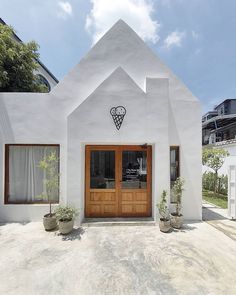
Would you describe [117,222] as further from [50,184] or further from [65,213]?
[50,184]

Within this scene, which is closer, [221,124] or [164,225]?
[164,225]

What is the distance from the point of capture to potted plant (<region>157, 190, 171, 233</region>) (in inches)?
242

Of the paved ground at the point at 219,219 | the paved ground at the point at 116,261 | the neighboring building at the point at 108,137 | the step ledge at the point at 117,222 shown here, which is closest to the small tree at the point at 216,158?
the paved ground at the point at 219,219

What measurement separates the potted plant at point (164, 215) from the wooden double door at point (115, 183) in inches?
34.8

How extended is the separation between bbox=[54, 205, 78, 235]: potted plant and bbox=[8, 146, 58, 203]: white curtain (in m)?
1.32

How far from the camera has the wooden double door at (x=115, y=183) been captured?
7.21 m

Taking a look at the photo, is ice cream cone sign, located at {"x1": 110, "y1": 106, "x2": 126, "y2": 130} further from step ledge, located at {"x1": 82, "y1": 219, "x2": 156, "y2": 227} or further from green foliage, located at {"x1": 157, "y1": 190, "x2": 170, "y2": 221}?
step ledge, located at {"x1": 82, "y1": 219, "x2": 156, "y2": 227}

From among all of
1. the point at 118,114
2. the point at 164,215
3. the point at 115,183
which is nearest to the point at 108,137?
the point at 118,114

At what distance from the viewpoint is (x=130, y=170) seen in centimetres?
728

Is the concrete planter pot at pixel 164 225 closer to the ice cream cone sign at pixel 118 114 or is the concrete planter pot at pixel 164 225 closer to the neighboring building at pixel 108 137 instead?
the neighboring building at pixel 108 137

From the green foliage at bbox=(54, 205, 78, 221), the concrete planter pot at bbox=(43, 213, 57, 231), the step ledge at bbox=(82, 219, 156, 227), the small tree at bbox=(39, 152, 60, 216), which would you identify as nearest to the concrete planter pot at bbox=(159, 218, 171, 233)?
the step ledge at bbox=(82, 219, 156, 227)

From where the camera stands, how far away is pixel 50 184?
6.41 metres

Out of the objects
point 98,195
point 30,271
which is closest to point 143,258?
point 30,271

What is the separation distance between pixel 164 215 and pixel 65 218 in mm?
3345
